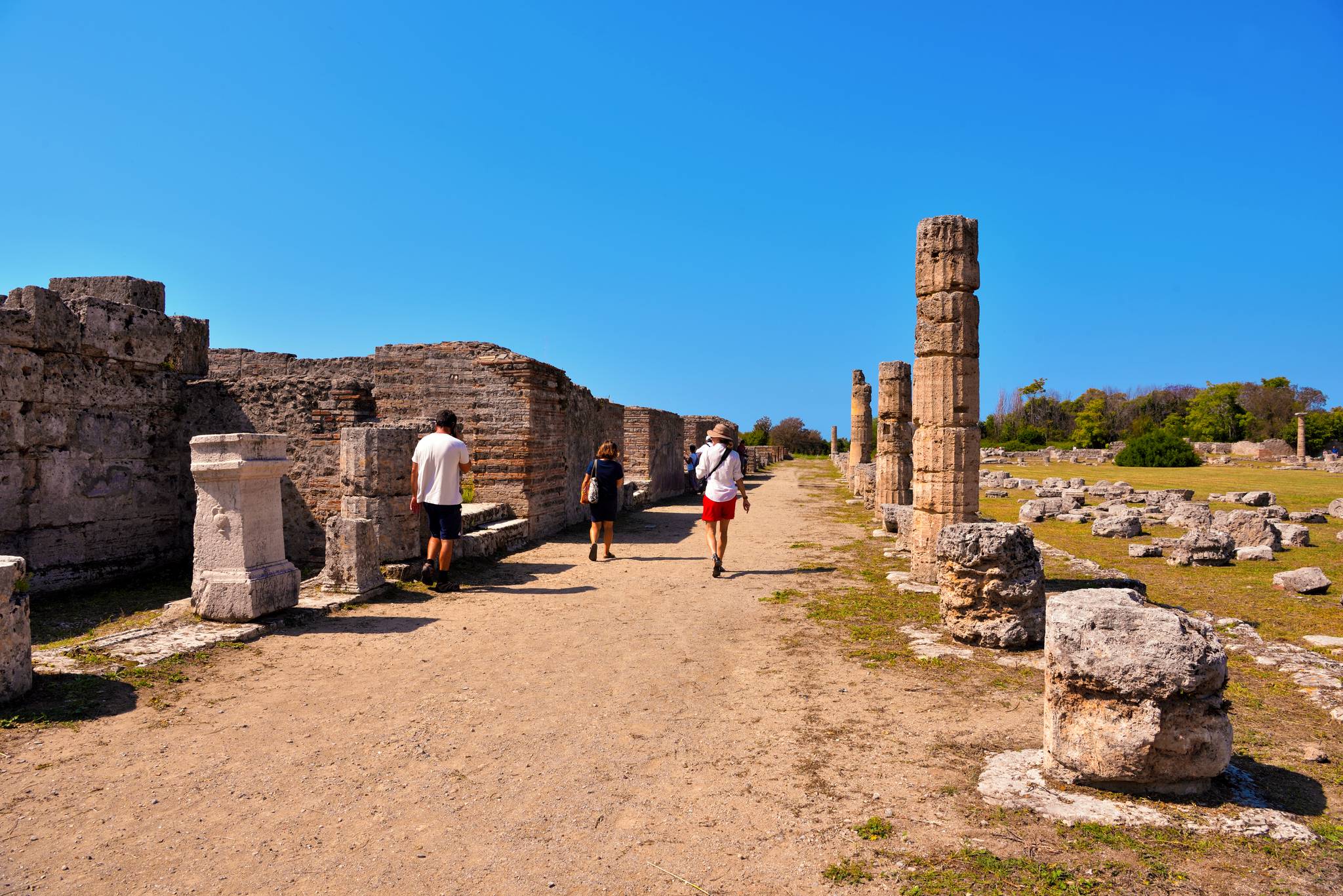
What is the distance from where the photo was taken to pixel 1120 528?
467 inches

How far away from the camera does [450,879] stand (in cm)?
258

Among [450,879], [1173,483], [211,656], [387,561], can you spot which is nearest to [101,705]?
[211,656]

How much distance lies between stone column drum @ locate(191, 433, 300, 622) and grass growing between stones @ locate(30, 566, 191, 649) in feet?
3.33

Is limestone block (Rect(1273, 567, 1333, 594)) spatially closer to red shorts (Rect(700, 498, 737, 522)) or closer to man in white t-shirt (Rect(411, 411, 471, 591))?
red shorts (Rect(700, 498, 737, 522))

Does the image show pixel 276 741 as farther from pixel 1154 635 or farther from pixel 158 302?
pixel 158 302

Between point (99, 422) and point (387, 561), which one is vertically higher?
point (99, 422)

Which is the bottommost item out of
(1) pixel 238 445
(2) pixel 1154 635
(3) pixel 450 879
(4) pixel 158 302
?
(3) pixel 450 879

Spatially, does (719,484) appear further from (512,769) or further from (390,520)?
(512,769)

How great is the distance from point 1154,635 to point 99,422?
10.1 meters

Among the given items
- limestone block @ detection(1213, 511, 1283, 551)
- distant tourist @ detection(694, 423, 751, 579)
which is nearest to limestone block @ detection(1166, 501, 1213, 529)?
limestone block @ detection(1213, 511, 1283, 551)

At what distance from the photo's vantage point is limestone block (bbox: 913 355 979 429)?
26.7 feet

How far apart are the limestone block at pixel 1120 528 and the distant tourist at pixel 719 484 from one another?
23.4ft

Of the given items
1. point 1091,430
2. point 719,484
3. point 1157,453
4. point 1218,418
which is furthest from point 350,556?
point 1218,418

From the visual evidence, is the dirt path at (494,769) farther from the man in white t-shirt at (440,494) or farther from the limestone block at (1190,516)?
the limestone block at (1190,516)
